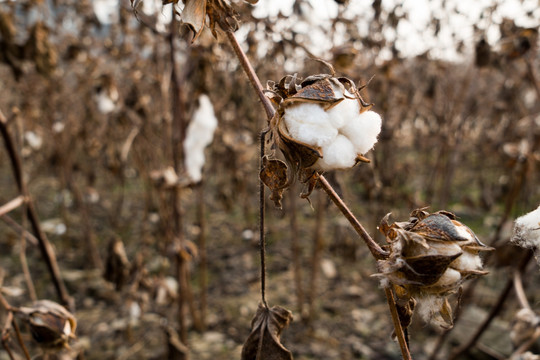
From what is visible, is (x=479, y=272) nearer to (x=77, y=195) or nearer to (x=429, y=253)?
(x=429, y=253)

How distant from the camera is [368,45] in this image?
2.36 meters

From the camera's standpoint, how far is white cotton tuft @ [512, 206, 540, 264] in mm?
510

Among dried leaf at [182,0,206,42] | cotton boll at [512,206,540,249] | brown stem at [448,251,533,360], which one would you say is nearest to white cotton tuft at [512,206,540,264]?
cotton boll at [512,206,540,249]

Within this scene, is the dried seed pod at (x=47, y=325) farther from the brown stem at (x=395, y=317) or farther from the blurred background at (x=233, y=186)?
the brown stem at (x=395, y=317)

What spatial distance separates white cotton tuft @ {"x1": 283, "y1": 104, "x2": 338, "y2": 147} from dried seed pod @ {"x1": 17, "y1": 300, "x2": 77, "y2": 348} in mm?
791

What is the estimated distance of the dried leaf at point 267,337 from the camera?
666 millimetres

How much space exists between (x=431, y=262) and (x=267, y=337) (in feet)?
1.04

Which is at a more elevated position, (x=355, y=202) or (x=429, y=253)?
(x=429, y=253)

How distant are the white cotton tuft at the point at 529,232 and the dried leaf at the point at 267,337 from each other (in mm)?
360

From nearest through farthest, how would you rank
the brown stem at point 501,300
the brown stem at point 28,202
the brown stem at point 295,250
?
the brown stem at point 28,202
the brown stem at point 501,300
the brown stem at point 295,250

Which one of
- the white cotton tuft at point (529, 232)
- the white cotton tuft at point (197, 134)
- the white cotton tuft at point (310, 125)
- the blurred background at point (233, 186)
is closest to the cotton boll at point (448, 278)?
the white cotton tuft at point (529, 232)

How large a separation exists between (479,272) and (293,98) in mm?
288

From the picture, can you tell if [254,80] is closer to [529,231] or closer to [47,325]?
[529,231]

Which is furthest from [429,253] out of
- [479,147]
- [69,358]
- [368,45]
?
[479,147]
